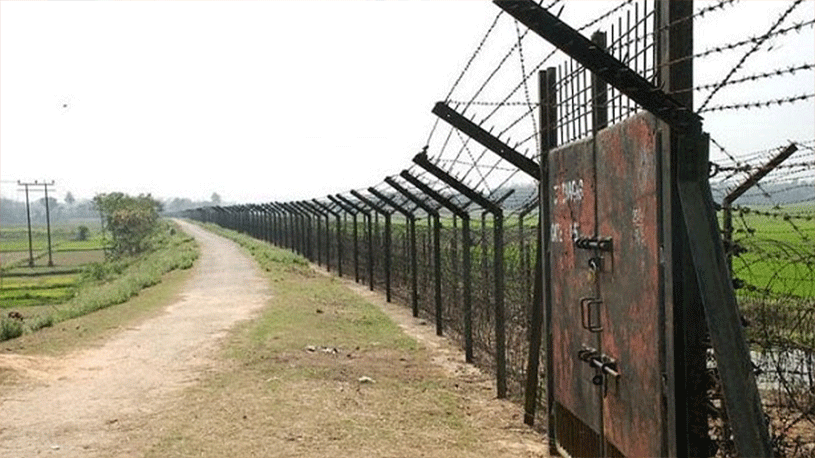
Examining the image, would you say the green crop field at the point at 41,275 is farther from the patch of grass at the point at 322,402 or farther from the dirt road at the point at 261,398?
the patch of grass at the point at 322,402

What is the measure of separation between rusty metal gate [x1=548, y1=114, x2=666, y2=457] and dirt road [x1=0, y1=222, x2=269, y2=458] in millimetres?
4007

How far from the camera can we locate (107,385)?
9875mm

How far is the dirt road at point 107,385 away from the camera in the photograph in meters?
7.51

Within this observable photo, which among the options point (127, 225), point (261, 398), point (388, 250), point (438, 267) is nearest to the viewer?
point (261, 398)

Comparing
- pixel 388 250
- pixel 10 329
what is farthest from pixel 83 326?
pixel 388 250

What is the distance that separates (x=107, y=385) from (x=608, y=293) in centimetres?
736

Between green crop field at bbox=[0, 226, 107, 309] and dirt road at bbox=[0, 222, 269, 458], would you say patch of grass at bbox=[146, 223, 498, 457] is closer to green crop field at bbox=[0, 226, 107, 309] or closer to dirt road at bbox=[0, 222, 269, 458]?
dirt road at bbox=[0, 222, 269, 458]

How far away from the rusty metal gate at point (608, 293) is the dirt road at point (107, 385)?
4.01 meters

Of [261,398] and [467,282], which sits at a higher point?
[467,282]

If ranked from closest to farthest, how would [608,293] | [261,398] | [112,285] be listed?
[608,293] < [261,398] < [112,285]

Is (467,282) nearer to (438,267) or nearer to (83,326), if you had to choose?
(438,267)

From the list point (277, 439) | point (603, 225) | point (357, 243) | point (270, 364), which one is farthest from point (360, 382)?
point (357, 243)

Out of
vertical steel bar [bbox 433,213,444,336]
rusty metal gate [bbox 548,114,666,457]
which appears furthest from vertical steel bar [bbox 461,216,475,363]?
rusty metal gate [bbox 548,114,666,457]

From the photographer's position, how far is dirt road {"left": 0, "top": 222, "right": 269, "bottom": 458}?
751 centimetres
